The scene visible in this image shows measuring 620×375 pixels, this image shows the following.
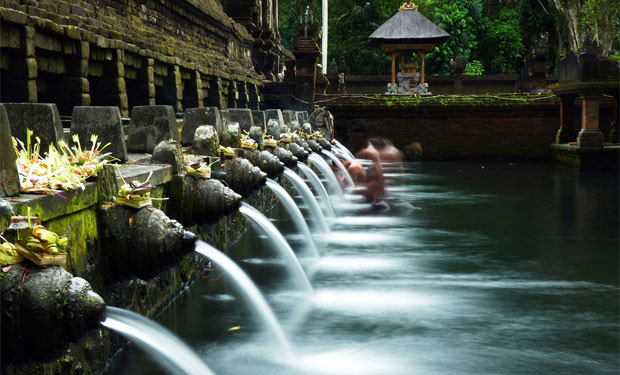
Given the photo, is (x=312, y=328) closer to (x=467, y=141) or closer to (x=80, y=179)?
(x=80, y=179)

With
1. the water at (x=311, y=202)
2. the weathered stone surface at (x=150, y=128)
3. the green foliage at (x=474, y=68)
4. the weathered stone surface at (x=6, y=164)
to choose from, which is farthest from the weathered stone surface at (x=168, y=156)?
the green foliage at (x=474, y=68)

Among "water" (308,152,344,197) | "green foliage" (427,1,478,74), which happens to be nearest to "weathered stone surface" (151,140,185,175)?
"water" (308,152,344,197)

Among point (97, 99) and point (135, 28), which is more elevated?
point (135, 28)

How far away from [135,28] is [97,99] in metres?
3.06

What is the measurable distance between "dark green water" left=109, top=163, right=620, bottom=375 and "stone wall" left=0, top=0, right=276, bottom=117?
277 centimetres

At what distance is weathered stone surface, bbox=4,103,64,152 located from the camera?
385 centimetres

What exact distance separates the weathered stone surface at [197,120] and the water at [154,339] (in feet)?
10.7

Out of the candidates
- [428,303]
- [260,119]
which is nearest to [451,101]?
[260,119]

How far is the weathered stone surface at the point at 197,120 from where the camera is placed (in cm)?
682

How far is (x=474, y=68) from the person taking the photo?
39344 millimetres

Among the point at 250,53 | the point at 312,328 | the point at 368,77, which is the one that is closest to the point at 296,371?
the point at 312,328

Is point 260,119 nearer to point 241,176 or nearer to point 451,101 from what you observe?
point 241,176

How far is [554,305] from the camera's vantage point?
5.81 meters

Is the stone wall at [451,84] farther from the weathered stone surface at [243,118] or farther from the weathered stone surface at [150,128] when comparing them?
the weathered stone surface at [150,128]
